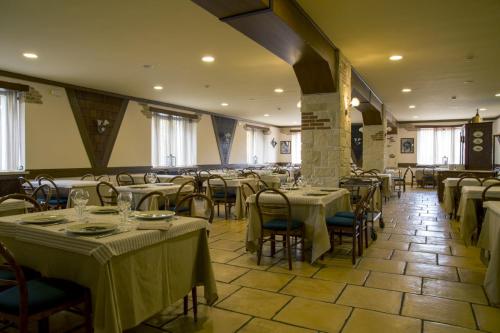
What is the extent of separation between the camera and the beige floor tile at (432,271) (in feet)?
11.0

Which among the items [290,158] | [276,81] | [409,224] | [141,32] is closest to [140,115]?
[276,81]

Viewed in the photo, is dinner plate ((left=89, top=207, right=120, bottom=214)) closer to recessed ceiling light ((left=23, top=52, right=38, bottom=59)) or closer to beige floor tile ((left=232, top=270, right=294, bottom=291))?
beige floor tile ((left=232, top=270, right=294, bottom=291))

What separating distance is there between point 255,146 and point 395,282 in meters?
11.8

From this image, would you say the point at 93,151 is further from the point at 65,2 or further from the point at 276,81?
the point at 65,2

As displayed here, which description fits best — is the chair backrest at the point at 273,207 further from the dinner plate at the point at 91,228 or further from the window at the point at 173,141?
the window at the point at 173,141

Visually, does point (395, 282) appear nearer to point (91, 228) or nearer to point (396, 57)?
point (91, 228)

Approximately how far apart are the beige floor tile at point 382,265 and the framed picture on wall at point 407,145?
12311mm

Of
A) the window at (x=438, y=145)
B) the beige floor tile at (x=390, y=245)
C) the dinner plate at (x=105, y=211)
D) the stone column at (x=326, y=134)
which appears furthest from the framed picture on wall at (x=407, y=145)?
the dinner plate at (x=105, y=211)

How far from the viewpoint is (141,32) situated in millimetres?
4336

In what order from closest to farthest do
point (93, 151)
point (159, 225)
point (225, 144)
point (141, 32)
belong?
1. point (159, 225)
2. point (141, 32)
3. point (93, 151)
4. point (225, 144)

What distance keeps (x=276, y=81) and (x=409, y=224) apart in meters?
3.56

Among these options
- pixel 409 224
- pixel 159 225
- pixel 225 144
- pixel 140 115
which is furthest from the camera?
pixel 225 144

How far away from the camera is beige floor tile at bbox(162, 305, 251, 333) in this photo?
2359mm

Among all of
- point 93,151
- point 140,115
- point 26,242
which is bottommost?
point 26,242
